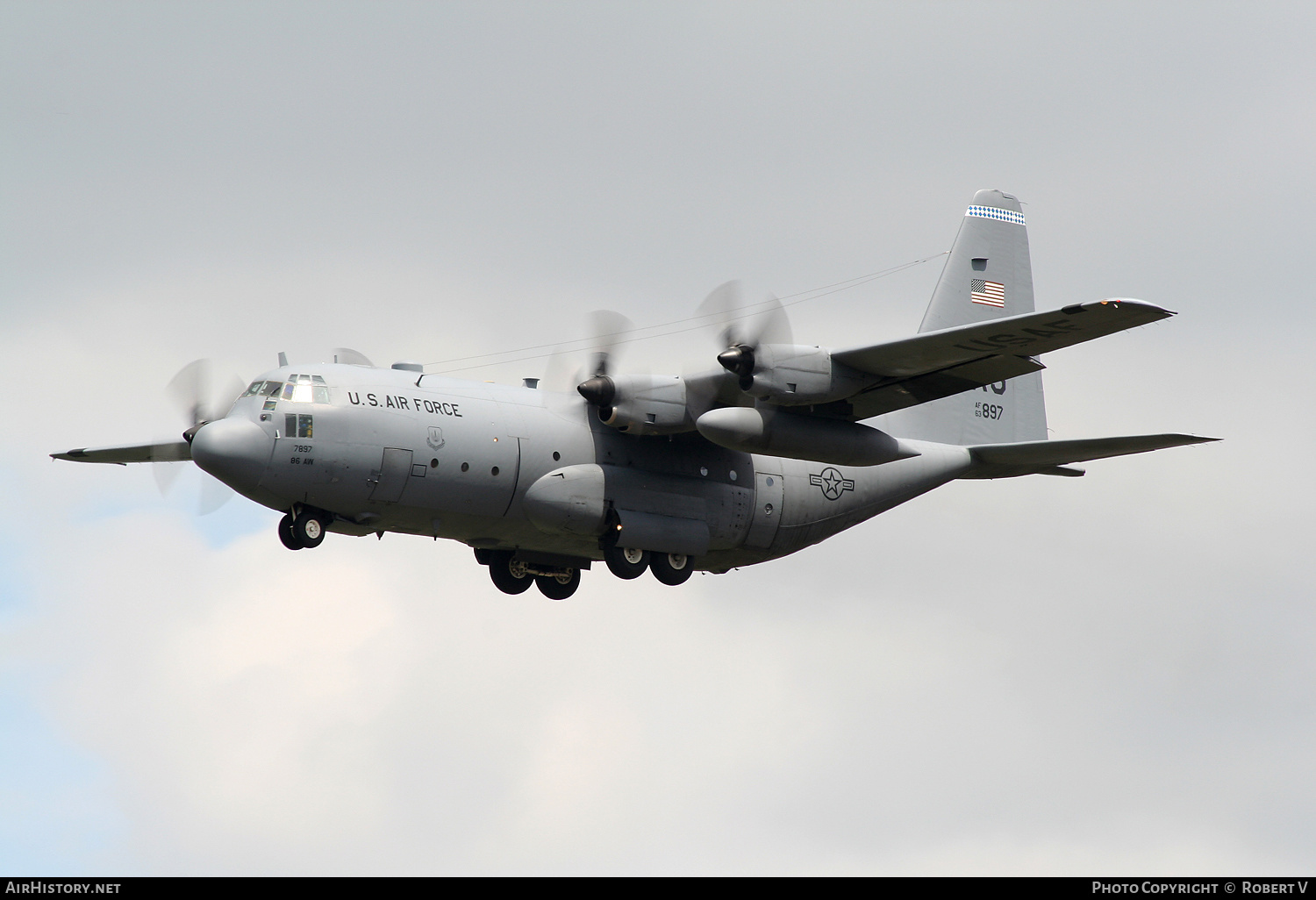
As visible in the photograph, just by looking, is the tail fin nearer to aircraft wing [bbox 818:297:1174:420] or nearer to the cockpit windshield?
aircraft wing [bbox 818:297:1174:420]

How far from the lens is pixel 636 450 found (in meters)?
25.3

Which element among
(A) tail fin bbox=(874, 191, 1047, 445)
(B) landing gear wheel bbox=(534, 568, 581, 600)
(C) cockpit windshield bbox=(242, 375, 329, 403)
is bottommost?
(B) landing gear wheel bbox=(534, 568, 581, 600)

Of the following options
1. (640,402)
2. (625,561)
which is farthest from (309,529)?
(640,402)

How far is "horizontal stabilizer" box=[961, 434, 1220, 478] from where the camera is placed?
2402 cm

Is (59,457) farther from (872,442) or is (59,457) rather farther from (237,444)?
(872,442)

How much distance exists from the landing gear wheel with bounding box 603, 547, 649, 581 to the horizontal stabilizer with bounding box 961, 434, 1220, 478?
6.33m

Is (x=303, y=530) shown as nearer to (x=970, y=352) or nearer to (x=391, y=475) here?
(x=391, y=475)

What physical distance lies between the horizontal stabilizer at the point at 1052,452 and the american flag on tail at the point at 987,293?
8.79 feet

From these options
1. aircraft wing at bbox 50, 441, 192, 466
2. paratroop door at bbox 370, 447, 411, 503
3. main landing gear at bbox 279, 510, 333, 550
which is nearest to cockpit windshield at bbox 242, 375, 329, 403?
paratroop door at bbox 370, 447, 411, 503

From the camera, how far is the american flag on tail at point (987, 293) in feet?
95.6

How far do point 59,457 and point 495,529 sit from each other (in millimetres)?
8403

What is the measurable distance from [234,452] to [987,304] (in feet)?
46.5
